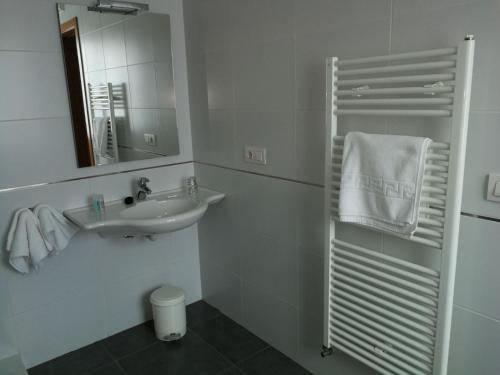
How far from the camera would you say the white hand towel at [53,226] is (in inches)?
87.8

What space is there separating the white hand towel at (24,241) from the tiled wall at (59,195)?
0.09 meters

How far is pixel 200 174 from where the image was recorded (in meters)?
2.88

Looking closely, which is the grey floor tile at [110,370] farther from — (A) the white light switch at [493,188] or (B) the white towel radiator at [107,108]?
(A) the white light switch at [493,188]

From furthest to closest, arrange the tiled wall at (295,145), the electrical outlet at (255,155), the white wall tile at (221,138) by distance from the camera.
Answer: the white wall tile at (221,138) < the electrical outlet at (255,155) < the tiled wall at (295,145)

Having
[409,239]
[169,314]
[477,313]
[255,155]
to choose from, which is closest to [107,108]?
[255,155]

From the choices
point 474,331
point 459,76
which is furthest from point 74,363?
point 459,76

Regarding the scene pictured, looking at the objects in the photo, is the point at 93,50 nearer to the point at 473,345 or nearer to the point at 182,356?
the point at 182,356

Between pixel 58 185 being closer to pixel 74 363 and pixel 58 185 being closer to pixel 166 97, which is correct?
pixel 166 97

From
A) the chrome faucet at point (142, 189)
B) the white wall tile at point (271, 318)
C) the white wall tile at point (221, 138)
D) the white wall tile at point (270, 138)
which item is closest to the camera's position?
the white wall tile at point (270, 138)

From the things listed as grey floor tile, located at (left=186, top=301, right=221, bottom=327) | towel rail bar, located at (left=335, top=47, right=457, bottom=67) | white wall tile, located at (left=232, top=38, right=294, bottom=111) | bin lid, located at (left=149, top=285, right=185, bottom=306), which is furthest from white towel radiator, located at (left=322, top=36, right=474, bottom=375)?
grey floor tile, located at (left=186, top=301, right=221, bottom=327)

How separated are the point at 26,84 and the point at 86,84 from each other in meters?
0.31

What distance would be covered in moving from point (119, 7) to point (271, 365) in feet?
7.31

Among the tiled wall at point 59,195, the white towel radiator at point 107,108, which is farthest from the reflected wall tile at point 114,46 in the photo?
the tiled wall at point 59,195

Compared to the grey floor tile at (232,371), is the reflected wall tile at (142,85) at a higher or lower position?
higher
